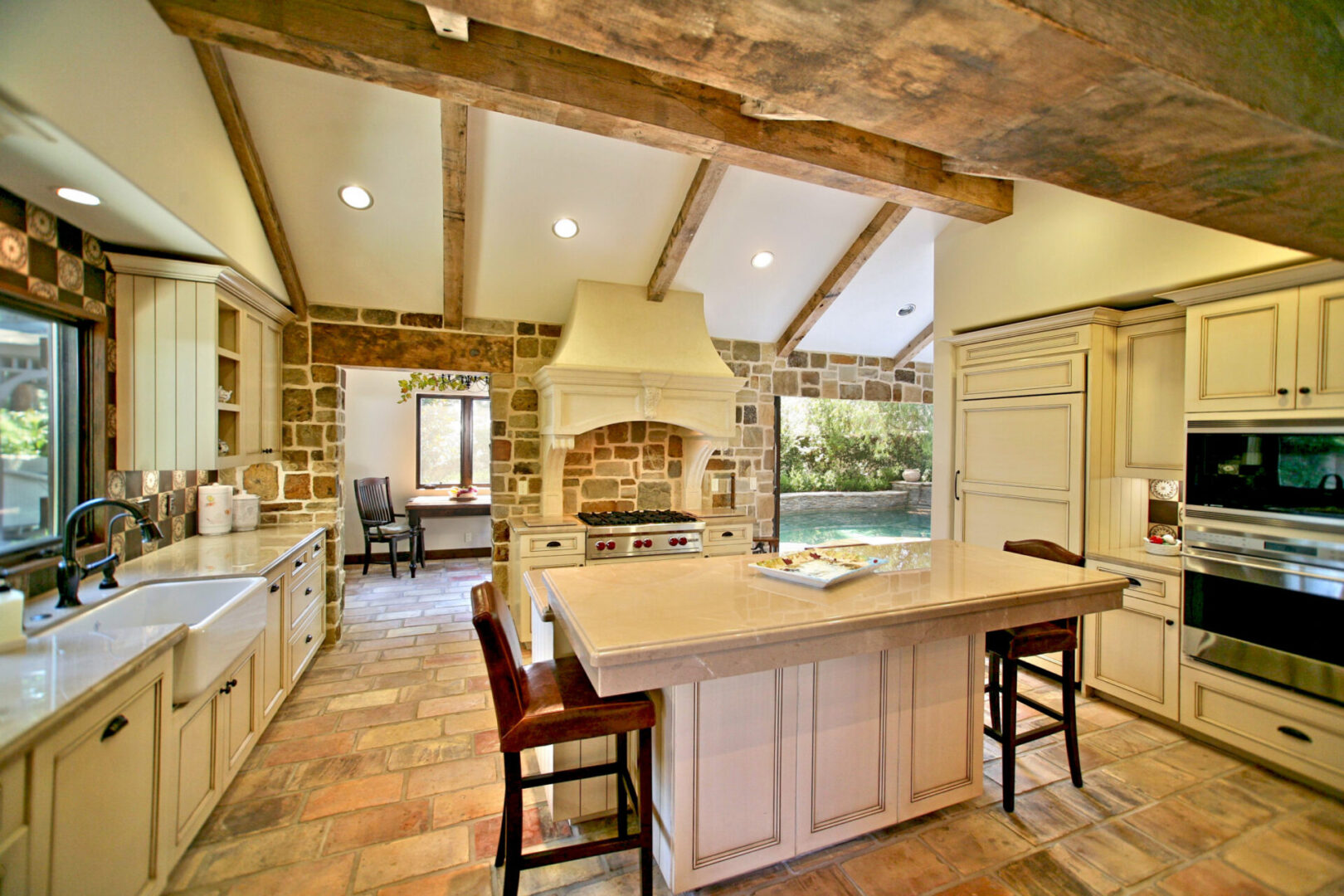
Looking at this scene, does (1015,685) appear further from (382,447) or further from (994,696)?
(382,447)

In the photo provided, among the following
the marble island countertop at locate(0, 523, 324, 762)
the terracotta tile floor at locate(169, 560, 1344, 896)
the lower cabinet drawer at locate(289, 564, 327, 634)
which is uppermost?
the marble island countertop at locate(0, 523, 324, 762)

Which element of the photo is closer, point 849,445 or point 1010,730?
point 1010,730

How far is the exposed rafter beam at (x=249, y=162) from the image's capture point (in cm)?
236

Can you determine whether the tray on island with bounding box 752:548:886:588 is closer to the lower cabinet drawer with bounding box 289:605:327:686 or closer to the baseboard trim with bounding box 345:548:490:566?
the lower cabinet drawer with bounding box 289:605:327:686

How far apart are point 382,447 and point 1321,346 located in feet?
24.4

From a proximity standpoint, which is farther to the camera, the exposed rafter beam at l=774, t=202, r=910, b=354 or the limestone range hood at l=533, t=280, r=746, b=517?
the limestone range hood at l=533, t=280, r=746, b=517

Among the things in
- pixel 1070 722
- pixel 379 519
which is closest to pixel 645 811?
pixel 1070 722

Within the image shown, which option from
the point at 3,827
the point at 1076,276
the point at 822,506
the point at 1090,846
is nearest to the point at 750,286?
the point at 1076,276

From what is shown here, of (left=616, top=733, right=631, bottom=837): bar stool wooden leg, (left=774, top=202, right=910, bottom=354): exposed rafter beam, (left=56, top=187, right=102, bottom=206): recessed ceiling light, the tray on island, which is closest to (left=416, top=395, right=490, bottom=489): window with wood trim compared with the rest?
(left=774, top=202, right=910, bottom=354): exposed rafter beam

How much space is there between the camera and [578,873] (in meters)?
1.87

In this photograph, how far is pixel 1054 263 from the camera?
3.17 metres

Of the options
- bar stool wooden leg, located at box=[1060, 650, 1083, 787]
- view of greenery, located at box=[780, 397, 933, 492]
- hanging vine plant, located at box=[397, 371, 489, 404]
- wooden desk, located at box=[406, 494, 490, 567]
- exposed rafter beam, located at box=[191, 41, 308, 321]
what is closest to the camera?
bar stool wooden leg, located at box=[1060, 650, 1083, 787]

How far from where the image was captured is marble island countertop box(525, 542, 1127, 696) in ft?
4.60

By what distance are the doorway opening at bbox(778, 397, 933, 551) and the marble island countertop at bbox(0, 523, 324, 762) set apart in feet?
26.7
